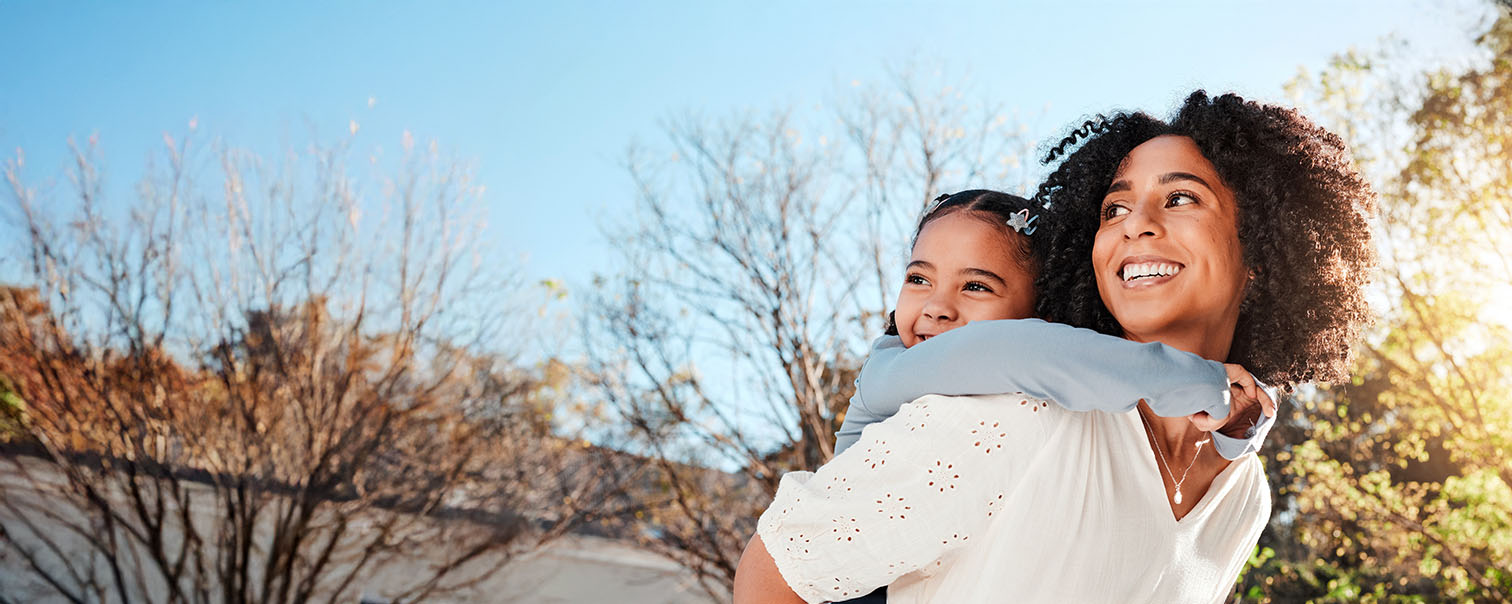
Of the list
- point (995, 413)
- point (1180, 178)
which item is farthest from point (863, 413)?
point (1180, 178)

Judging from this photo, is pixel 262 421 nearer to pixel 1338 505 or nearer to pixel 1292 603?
pixel 1338 505

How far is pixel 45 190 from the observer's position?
8.96 m

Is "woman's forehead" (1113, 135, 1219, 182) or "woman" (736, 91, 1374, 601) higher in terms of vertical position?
"woman's forehead" (1113, 135, 1219, 182)

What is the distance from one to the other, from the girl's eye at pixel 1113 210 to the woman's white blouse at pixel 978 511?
0.36 metres

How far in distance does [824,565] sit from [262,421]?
965 cm

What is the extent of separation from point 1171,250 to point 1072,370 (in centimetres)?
36

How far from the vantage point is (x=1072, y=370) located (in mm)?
1220

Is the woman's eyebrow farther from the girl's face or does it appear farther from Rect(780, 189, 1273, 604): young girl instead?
the girl's face

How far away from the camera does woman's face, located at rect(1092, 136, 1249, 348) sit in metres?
1.48

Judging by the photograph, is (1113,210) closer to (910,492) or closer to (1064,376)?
(1064,376)

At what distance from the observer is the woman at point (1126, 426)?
124 cm

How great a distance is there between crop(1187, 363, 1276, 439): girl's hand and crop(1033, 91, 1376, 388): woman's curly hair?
0.23 m

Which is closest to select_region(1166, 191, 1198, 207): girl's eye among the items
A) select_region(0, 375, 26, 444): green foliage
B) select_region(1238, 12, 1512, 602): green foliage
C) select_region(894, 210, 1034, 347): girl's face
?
select_region(894, 210, 1034, 347): girl's face

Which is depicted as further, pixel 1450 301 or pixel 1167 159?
pixel 1450 301
